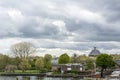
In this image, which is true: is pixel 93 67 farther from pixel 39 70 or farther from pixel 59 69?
pixel 39 70

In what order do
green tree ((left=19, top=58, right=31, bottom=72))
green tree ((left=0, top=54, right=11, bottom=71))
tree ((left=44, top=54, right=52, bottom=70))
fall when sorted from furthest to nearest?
green tree ((left=0, top=54, right=11, bottom=71)) < tree ((left=44, top=54, right=52, bottom=70)) < green tree ((left=19, top=58, right=31, bottom=72))

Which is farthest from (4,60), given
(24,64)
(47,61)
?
(47,61)

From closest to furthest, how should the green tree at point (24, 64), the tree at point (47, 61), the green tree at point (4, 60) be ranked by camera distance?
the green tree at point (24, 64), the tree at point (47, 61), the green tree at point (4, 60)

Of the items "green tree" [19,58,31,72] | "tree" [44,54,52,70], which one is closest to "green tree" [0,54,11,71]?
"green tree" [19,58,31,72]

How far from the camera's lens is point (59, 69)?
13038 centimetres

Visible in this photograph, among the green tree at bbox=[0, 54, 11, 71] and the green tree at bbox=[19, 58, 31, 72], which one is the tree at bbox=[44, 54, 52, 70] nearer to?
the green tree at bbox=[19, 58, 31, 72]

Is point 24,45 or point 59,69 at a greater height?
point 24,45

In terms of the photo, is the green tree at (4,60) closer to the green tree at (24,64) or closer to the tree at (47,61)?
the green tree at (24,64)

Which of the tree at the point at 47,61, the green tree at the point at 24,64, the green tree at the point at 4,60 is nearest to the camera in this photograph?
the green tree at the point at 24,64

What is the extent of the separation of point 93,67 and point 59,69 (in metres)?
15.1

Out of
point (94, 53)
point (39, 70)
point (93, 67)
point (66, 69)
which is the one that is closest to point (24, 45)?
point (39, 70)

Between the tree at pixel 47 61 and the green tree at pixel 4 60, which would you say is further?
the green tree at pixel 4 60

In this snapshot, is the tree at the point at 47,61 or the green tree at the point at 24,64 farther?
the tree at the point at 47,61

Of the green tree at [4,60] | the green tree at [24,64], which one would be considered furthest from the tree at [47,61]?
the green tree at [4,60]
